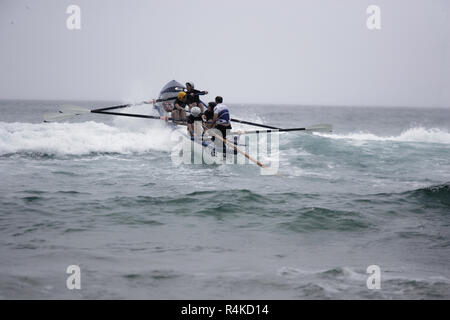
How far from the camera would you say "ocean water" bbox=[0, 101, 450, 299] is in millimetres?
5086

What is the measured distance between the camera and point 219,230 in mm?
7434

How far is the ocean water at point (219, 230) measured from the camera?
5.09m

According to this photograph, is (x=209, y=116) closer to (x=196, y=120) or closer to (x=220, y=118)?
(x=196, y=120)

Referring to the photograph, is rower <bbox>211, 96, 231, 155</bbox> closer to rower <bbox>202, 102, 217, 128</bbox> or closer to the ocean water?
rower <bbox>202, 102, 217, 128</bbox>

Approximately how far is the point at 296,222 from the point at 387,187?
4.48 m

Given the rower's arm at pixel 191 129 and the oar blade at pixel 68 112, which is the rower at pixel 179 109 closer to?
the rower's arm at pixel 191 129

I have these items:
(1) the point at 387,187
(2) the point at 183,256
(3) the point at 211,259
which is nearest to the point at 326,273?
(3) the point at 211,259

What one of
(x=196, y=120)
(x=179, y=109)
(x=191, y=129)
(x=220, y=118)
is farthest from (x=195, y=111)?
(x=179, y=109)

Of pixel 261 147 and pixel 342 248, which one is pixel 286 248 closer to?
pixel 342 248

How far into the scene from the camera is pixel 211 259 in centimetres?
598

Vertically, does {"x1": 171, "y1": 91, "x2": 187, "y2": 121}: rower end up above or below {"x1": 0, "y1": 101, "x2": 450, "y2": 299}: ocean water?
above

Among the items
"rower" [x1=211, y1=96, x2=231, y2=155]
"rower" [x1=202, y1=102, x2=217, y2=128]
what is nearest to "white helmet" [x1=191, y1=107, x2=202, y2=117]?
"rower" [x1=202, y1=102, x2=217, y2=128]

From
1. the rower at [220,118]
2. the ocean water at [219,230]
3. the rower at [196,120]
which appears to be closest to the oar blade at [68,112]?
the ocean water at [219,230]

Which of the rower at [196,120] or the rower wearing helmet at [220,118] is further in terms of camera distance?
the rower at [196,120]
